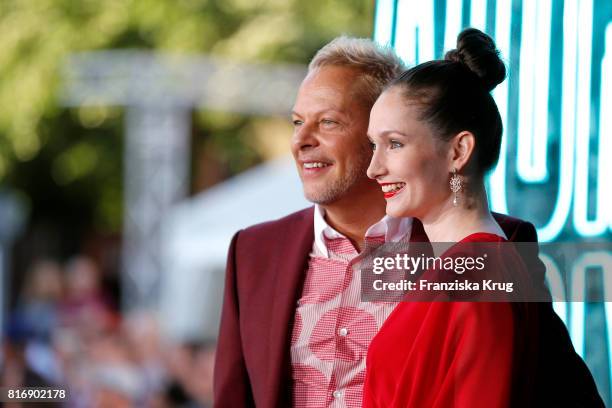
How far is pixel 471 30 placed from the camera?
231 centimetres

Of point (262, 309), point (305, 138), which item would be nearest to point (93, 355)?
point (262, 309)

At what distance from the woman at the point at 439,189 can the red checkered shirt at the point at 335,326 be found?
432 mm

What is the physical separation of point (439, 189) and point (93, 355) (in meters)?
6.13

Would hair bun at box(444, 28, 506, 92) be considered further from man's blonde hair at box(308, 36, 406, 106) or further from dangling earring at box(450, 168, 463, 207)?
man's blonde hair at box(308, 36, 406, 106)

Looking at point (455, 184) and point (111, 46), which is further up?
point (111, 46)

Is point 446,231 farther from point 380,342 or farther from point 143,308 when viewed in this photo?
point 143,308

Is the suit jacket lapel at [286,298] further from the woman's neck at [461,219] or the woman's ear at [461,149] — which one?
the woman's ear at [461,149]

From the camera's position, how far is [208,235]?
431 inches

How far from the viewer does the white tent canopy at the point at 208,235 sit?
31.3ft

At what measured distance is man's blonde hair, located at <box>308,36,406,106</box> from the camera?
280cm

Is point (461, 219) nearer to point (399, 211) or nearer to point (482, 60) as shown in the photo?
point (399, 211)

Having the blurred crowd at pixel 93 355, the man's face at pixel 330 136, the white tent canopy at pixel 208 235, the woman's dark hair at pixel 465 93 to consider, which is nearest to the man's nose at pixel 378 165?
the woman's dark hair at pixel 465 93

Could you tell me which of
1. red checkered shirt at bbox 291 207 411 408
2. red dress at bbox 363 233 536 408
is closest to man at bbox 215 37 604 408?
red checkered shirt at bbox 291 207 411 408

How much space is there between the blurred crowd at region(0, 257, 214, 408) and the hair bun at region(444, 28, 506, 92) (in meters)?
2.82
